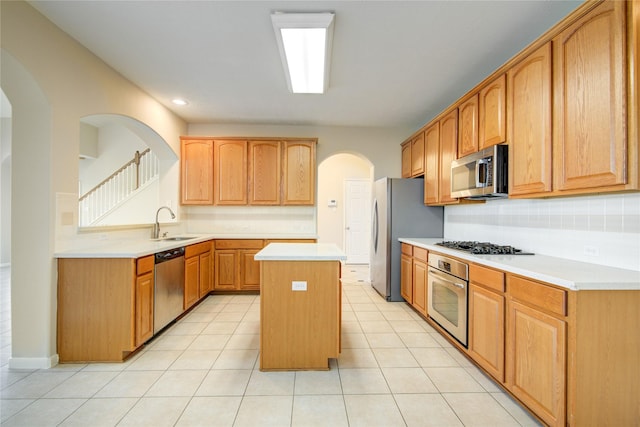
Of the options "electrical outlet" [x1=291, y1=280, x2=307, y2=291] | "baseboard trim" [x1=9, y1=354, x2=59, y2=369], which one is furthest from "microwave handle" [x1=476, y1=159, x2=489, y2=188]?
"baseboard trim" [x1=9, y1=354, x2=59, y2=369]

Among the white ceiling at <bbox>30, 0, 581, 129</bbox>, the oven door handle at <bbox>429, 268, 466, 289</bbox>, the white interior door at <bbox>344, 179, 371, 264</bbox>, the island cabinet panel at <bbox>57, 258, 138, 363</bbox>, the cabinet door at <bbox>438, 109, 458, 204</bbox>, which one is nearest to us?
the white ceiling at <bbox>30, 0, 581, 129</bbox>

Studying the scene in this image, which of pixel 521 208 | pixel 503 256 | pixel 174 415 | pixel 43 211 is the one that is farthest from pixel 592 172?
pixel 43 211

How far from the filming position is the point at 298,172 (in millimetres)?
4551

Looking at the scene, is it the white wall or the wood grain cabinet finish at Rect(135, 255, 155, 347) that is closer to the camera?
the white wall

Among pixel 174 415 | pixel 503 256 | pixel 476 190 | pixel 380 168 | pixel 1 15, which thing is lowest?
pixel 174 415

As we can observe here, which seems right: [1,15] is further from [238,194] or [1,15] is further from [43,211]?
[238,194]

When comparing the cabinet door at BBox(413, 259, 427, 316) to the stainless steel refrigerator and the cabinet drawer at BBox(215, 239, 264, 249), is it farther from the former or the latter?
the cabinet drawer at BBox(215, 239, 264, 249)

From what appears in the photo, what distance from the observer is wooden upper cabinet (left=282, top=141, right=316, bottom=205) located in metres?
4.55

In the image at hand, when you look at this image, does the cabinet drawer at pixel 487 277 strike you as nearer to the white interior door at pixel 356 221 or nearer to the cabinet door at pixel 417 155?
the cabinet door at pixel 417 155

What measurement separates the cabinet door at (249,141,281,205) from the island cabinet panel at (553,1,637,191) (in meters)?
3.45

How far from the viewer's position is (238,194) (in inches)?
178

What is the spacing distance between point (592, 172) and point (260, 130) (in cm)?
416

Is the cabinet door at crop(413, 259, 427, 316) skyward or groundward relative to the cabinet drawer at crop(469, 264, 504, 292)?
groundward

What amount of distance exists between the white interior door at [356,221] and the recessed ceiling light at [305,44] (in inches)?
163
